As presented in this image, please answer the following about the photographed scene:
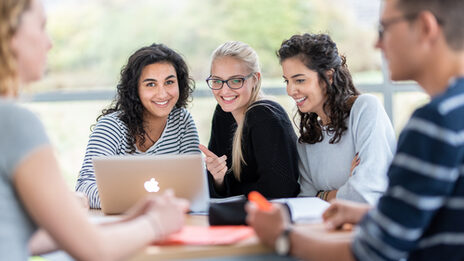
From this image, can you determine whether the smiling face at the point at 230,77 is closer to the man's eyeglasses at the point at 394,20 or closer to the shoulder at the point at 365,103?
the shoulder at the point at 365,103

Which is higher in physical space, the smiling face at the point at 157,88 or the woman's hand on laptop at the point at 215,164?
the smiling face at the point at 157,88

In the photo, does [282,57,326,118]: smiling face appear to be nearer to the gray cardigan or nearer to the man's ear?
the gray cardigan

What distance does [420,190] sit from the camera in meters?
1.27

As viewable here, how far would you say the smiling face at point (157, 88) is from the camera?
285 cm

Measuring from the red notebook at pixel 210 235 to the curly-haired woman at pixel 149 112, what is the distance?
1101 mm

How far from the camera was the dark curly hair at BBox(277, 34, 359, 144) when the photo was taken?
8.34 feet

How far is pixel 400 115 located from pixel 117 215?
4.53m

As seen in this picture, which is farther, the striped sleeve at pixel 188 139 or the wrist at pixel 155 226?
the striped sleeve at pixel 188 139

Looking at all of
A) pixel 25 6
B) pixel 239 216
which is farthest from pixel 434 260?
pixel 25 6

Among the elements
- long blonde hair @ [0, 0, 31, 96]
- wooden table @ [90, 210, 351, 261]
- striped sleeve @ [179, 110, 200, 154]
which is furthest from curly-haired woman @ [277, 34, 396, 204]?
long blonde hair @ [0, 0, 31, 96]

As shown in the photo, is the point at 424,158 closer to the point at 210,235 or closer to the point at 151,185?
the point at 210,235

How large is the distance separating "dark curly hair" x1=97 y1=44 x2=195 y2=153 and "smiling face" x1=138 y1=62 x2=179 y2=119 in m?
0.03

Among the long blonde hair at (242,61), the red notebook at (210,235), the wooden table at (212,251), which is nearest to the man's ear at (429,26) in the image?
the wooden table at (212,251)

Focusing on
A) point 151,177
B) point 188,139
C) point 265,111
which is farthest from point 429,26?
point 188,139
